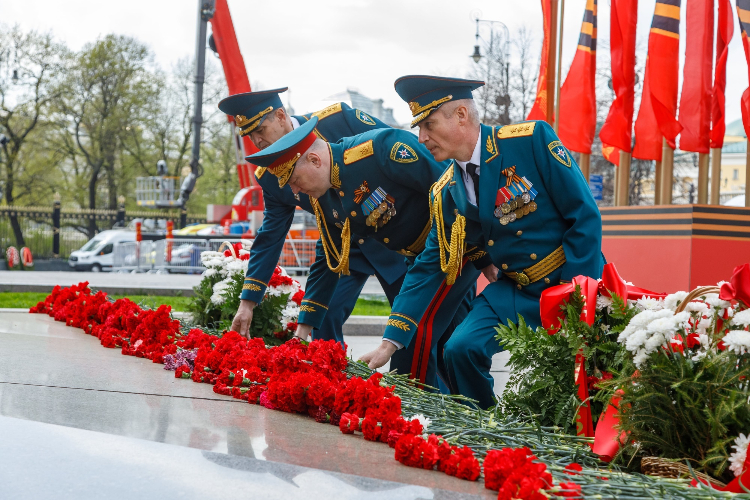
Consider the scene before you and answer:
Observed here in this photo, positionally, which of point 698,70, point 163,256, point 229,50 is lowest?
point 163,256

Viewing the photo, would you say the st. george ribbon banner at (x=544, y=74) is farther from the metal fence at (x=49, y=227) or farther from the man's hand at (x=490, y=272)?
the metal fence at (x=49, y=227)

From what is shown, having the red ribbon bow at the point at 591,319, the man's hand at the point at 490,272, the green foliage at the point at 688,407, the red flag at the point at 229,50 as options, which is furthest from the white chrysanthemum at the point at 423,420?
the red flag at the point at 229,50

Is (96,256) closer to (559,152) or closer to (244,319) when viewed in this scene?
(244,319)

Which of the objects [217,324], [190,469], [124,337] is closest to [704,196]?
[217,324]

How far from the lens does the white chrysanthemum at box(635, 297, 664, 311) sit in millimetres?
2369

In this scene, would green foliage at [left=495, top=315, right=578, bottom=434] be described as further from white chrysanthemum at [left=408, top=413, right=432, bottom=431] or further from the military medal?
the military medal

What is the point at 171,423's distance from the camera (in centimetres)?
257

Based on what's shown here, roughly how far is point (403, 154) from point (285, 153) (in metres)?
0.71

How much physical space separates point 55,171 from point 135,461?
36.3 m

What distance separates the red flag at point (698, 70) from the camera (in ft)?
31.1

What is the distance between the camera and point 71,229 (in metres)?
35.8

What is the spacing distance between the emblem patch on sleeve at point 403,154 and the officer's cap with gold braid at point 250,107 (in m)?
0.90

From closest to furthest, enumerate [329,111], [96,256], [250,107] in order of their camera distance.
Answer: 1. [250,107]
2. [329,111]
3. [96,256]

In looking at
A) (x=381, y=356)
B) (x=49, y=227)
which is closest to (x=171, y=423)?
(x=381, y=356)
